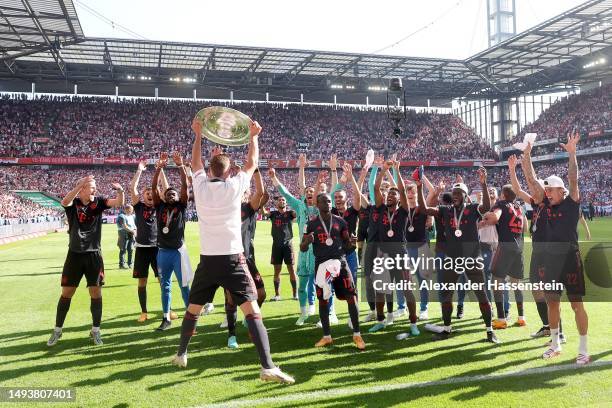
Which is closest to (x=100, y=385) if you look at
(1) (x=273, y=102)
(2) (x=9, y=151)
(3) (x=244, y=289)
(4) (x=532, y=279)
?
(3) (x=244, y=289)

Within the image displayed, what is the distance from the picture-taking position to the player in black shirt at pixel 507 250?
7.65 metres

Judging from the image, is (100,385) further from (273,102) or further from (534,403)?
(273,102)

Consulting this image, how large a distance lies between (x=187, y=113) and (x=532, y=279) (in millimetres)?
51525

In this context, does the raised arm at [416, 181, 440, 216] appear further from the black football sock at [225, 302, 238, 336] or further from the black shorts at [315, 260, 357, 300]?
the black football sock at [225, 302, 238, 336]

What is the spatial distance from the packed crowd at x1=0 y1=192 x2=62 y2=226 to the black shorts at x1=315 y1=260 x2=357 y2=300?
2720 cm

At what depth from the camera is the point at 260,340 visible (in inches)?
190

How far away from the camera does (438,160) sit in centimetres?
5638

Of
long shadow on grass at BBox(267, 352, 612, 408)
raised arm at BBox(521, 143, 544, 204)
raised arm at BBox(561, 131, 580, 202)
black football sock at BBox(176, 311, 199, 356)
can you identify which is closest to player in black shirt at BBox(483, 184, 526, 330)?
raised arm at BBox(521, 143, 544, 204)

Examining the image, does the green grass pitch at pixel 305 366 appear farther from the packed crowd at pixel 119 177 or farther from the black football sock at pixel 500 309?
the packed crowd at pixel 119 177

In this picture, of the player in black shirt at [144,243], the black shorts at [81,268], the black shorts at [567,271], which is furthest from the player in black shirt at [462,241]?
the black shorts at [81,268]

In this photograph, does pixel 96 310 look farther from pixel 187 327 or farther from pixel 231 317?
pixel 187 327

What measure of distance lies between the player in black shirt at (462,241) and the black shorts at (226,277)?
3220 mm

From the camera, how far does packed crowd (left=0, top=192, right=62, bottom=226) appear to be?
100 feet

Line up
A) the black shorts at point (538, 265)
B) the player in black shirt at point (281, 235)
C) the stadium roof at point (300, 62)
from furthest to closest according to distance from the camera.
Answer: the stadium roof at point (300, 62) → the player in black shirt at point (281, 235) → the black shorts at point (538, 265)
